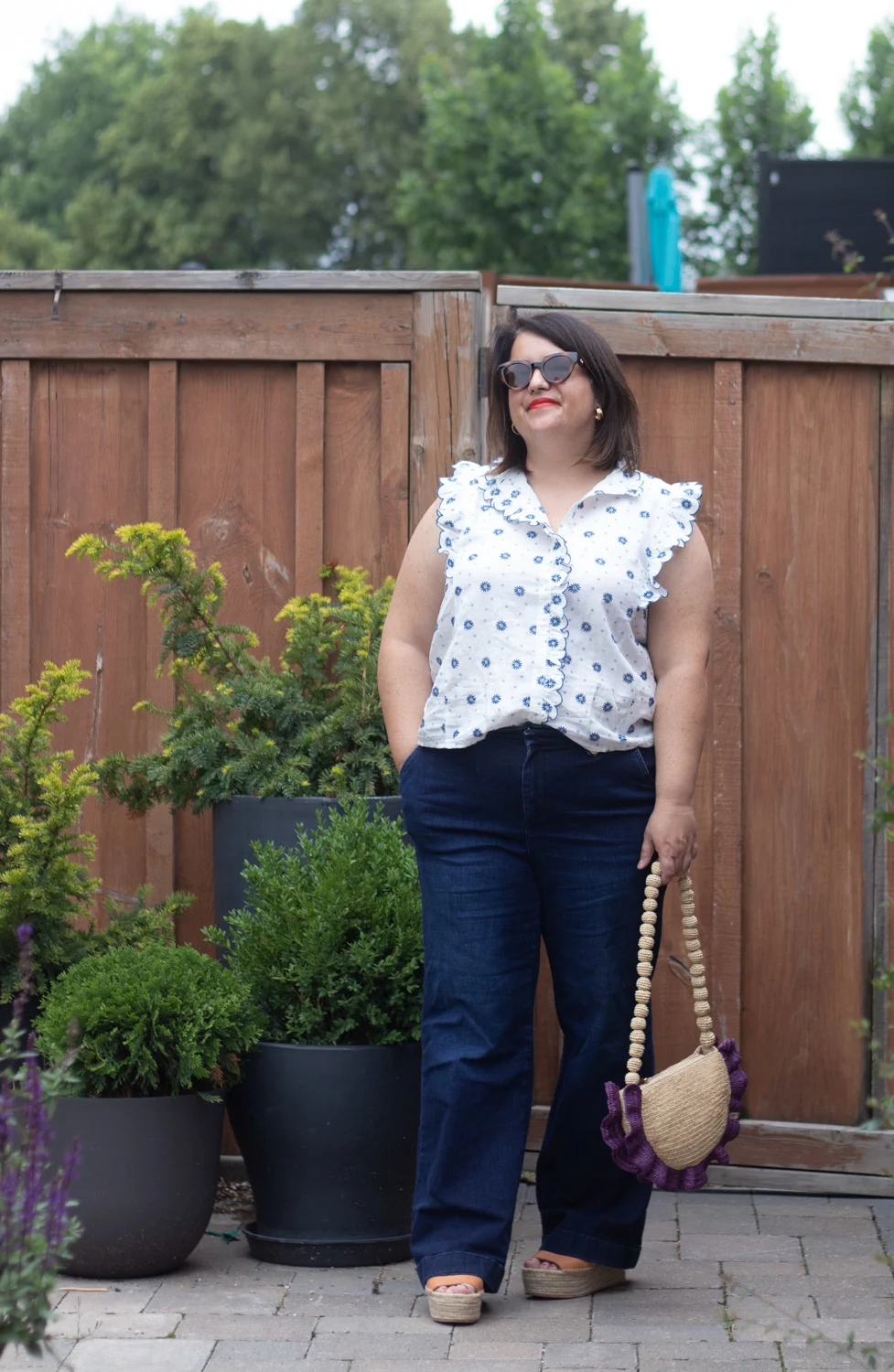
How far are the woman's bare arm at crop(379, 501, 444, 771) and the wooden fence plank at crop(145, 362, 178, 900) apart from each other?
101cm

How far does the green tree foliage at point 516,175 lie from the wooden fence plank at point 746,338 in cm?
1713

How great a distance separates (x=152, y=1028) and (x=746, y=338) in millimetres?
2221

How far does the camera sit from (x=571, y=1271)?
315 centimetres

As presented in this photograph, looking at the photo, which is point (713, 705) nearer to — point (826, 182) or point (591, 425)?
point (591, 425)

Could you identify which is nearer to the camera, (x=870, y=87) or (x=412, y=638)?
(x=412, y=638)

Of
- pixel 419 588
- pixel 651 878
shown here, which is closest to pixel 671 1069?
pixel 651 878

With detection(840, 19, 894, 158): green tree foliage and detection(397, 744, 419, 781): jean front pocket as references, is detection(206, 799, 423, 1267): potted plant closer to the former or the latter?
detection(397, 744, 419, 781): jean front pocket

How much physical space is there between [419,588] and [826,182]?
8.22 metres

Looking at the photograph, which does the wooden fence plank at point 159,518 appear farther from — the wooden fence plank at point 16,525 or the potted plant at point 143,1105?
the potted plant at point 143,1105

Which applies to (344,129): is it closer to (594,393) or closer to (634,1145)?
(594,393)

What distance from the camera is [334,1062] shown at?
3285mm

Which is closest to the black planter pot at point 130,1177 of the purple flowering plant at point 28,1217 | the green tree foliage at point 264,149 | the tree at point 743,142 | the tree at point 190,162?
the purple flowering plant at point 28,1217

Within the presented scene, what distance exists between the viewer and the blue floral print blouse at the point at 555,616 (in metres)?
2.98

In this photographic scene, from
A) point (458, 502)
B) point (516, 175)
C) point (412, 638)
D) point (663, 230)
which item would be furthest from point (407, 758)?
point (516, 175)
